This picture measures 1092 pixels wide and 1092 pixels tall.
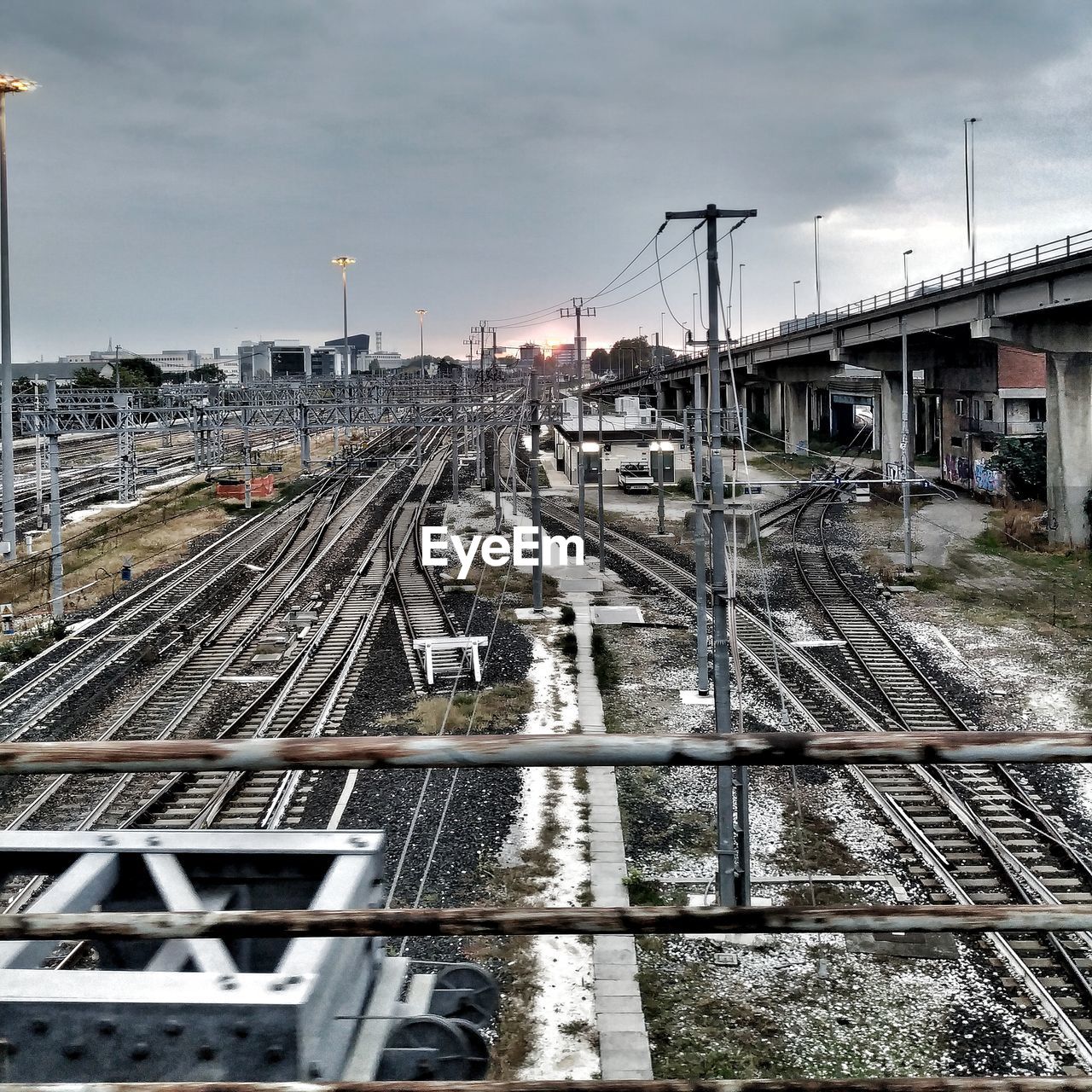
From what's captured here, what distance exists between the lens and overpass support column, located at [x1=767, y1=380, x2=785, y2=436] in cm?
7262

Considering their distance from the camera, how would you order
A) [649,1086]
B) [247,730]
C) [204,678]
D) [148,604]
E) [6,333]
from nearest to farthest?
[649,1086] → [247,730] → [204,678] → [148,604] → [6,333]

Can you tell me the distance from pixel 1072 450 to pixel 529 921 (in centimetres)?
3170

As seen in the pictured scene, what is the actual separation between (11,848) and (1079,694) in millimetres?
17205

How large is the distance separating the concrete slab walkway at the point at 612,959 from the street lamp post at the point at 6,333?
64.9 feet

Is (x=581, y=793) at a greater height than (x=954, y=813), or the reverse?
(x=581, y=793)

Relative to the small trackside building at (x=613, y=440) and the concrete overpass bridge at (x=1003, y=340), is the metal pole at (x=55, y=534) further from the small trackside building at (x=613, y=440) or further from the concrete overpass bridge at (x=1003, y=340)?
the small trackside building at (x=613, y=440)

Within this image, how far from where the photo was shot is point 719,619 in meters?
11.2

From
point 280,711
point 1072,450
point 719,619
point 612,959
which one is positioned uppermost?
point 1072,450

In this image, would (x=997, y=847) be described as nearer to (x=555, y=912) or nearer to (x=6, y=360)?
(x=555, y=912)

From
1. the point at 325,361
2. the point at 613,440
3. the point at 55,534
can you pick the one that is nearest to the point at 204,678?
the point at 55,534

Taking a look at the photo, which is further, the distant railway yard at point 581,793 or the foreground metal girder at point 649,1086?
the distant railway yard at point 581,793

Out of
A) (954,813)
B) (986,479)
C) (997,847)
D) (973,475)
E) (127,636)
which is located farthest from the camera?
(973,475)

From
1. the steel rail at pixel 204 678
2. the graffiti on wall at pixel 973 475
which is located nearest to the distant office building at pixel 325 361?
the graffiti on wall at pixel 973 475

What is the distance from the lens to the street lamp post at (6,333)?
27.8 meters
